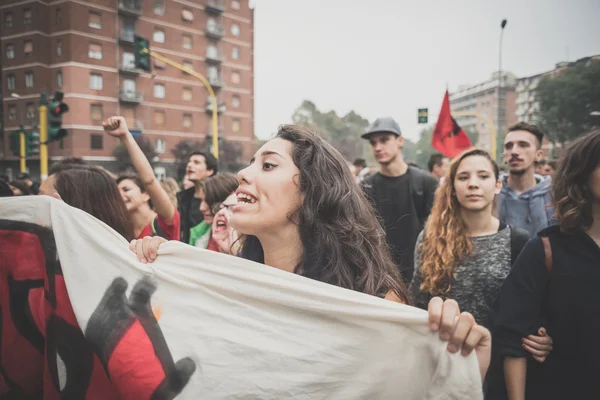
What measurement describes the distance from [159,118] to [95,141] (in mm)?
6812

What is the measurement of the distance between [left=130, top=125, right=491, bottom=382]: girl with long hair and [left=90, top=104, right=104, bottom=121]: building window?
31.9 m

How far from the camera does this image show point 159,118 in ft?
118

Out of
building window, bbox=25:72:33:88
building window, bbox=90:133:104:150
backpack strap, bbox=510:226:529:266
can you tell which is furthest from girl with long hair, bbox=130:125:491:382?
building window, bbox=90:133:104:150

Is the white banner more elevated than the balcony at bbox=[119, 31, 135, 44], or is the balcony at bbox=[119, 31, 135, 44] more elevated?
the balcony at bbox=[119, 31, 135, 44]

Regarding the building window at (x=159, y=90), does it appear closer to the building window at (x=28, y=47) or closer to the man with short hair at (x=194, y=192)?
the building window at (x=28, y=47)

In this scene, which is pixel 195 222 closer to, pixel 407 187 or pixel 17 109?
pixel 407 187

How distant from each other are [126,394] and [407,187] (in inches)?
147

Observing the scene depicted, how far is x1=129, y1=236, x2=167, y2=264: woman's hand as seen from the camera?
1560mm

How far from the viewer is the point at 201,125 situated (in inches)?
1513

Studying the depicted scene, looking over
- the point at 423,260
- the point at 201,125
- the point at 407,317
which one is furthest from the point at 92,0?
the point at 201,125

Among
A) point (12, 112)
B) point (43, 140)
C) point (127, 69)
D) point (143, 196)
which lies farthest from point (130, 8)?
point (143, 196)

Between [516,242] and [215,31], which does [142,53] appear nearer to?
[516,242]

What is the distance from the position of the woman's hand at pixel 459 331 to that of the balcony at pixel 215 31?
35.1m

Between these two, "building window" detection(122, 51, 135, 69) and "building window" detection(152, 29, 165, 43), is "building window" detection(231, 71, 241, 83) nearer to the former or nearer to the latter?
"building window" detection(122, 51, 135, 69)
